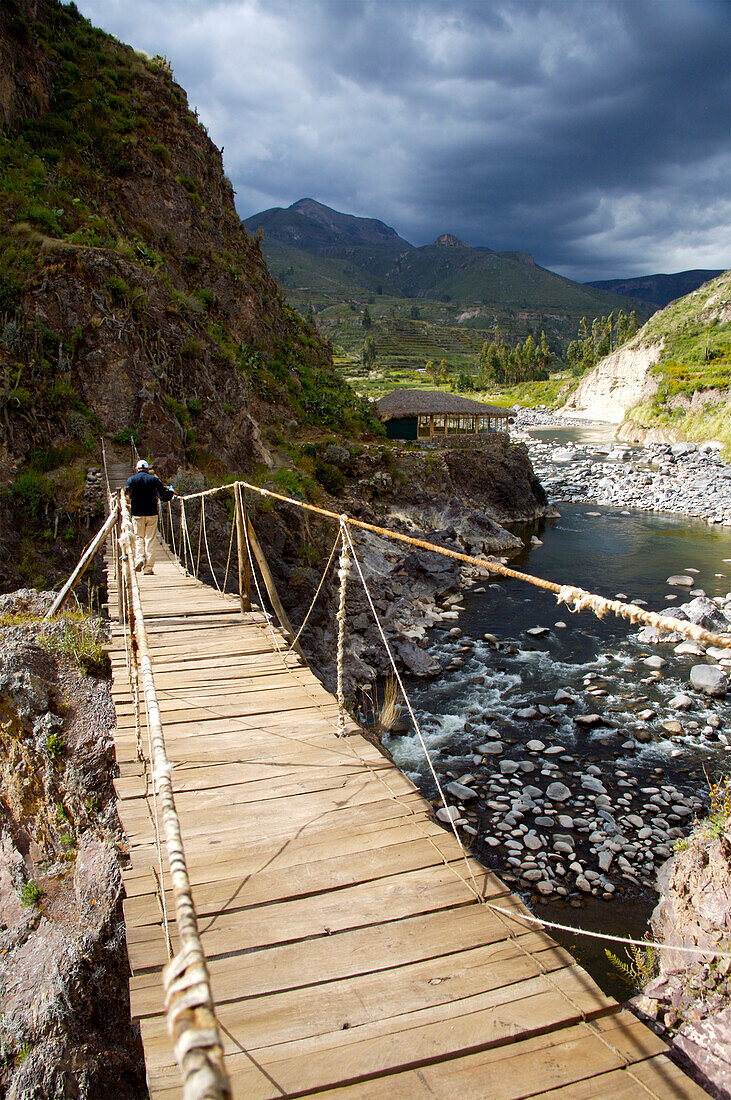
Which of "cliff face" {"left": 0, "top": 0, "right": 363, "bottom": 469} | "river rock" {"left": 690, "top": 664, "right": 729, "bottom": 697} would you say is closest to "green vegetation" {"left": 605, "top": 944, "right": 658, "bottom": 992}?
"river rock" {"left": 690, "top": 664, "right": 729, "bottom": 697}

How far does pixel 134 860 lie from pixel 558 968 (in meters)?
2.16

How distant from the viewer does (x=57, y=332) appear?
1580 cm

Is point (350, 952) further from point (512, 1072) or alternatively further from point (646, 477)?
point (646, 477)

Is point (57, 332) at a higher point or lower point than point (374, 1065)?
higher

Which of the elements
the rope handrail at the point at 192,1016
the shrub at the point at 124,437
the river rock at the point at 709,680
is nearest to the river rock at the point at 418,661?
the river rock at the point at 709,680

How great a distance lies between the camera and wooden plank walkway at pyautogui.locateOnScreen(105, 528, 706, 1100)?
6.48 feet

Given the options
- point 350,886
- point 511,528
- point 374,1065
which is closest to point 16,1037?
point 350,886

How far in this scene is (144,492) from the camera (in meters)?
9.20

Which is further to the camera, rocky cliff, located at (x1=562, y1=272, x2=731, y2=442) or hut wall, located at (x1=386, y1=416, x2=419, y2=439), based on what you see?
rocky cliff, located at (x1=562, y1=272, x2=731, y2=442)

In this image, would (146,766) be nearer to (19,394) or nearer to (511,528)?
(19,394)

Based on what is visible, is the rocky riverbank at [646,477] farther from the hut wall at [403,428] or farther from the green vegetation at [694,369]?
the hut wall at [403,428]

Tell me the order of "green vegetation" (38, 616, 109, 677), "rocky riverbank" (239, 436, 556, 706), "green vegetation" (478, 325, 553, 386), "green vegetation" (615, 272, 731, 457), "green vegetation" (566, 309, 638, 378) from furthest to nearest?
"green vegetation" (478, 325, 553, 386), "green vegetation" (566, 309, 638, 378), "green vegetation" (615, 272, 731, 457), "rocky riverbank" (239, 436, 556, 706), "green vegetation" (38, 616, 109, 677)

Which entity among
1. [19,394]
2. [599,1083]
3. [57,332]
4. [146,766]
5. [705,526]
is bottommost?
[705,526]

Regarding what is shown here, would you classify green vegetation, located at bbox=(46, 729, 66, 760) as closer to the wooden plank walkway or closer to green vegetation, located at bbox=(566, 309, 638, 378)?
the wooden plank walkway
